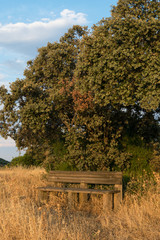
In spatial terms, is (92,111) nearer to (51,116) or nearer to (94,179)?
(51,116)

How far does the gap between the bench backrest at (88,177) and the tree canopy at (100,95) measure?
117cm

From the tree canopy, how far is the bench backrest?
1174 mm

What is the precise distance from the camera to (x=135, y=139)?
12070 mm

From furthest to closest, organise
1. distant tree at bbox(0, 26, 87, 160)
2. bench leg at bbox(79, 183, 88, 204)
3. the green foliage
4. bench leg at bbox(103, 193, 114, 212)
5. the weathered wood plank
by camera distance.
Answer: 1. distant tree at bbox(0, 26, 87, 160)
2. bench leg at bbox(79, 183, 88, 204)
3. the green foliage
4. the weathered wood plank
5. bench leg at bbox(103, 193, 114, 212)

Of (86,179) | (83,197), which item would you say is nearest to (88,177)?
(86,179)

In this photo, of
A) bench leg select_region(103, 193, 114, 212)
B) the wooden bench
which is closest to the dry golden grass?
bench leg select_region(103, 193, 114, 212)

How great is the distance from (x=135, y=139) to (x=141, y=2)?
5.39m

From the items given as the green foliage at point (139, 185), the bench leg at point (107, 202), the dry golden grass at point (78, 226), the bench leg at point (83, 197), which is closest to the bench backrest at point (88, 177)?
the bench leg at point (83, 197)

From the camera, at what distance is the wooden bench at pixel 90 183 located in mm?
8703

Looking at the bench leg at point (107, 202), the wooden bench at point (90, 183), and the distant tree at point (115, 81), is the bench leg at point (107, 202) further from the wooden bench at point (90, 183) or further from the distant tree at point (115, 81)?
the distant tree at point (115, 81)

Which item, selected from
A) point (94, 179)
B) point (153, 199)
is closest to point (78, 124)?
point (94, 179)

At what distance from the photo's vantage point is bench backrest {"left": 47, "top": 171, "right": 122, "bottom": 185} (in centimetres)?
928

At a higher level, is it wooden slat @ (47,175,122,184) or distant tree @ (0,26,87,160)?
distant tree @ (0,26,87,160)

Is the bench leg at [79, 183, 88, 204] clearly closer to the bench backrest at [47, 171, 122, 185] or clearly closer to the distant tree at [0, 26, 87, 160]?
the bench backrest at [47, 171, 122, 185]
